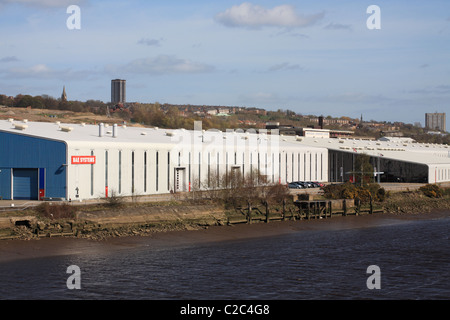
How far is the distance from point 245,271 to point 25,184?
85.2 feet

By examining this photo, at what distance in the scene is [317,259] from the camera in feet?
122

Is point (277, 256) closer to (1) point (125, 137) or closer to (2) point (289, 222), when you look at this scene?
(2) point (289, 222)

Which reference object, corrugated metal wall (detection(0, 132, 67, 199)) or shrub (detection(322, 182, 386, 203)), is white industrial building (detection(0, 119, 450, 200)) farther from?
shrub (detection(322, 182, 386, 203))

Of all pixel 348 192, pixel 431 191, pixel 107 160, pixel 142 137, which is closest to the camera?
pixel 107 160

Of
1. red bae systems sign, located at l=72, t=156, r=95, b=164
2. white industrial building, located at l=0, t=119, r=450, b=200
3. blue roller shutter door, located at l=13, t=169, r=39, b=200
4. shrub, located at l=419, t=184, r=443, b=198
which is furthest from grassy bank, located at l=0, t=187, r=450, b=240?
shrub, located at l=419, t=184, r=443, b=198

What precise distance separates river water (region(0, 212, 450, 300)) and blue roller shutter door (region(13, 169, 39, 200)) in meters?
15.3

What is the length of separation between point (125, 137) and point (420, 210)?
108 feet

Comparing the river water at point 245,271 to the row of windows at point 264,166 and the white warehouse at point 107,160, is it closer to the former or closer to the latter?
the white warehouse at point 107,160

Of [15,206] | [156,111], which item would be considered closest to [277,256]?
[15,206]

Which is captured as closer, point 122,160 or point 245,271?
point 245,271

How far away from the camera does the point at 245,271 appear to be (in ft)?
109

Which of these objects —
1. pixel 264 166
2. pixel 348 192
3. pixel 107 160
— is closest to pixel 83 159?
pixel 107 160

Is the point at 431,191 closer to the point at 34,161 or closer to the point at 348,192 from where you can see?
the point at 348,192

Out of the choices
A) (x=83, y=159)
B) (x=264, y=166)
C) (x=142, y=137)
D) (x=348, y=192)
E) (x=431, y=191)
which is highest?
(x=142, y=137)
